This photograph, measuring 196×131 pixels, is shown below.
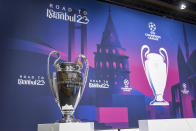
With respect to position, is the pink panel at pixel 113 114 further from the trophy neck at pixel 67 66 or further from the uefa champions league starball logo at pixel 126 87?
the trophy neck at pixel 67 66

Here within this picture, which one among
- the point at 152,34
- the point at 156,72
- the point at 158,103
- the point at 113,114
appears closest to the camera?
the point at 113,114

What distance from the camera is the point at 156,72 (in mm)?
3354

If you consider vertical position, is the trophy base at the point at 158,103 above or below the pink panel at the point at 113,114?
above

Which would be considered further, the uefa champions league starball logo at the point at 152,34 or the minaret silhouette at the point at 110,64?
the uefa champions league starball logo at the point at 152,34

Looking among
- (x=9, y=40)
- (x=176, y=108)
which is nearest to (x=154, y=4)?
(x=176, y=108)

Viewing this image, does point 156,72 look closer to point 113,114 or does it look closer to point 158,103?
point 158,103

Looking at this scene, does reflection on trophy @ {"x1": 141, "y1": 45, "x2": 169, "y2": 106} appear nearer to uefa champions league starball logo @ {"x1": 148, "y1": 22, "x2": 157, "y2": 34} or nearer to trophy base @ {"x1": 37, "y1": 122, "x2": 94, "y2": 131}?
uefa champions league starball logo @ {"x1": 148, "y1": 22, "x2": 157, "y2": 34}

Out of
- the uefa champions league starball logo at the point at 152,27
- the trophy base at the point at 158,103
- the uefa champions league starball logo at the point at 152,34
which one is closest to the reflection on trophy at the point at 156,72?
the trophy base at the point at 158,103

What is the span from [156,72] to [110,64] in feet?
2.61

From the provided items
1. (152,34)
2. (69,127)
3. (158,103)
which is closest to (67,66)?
(69,127)

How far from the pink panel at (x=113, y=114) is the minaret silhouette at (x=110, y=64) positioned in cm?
8

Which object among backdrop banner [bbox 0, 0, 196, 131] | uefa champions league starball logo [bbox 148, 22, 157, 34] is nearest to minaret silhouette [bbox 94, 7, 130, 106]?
backdrop banner [bbox 0, 0, 196, 131]

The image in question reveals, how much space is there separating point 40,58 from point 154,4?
6.50 feet

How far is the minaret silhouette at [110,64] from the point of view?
2872 mm
